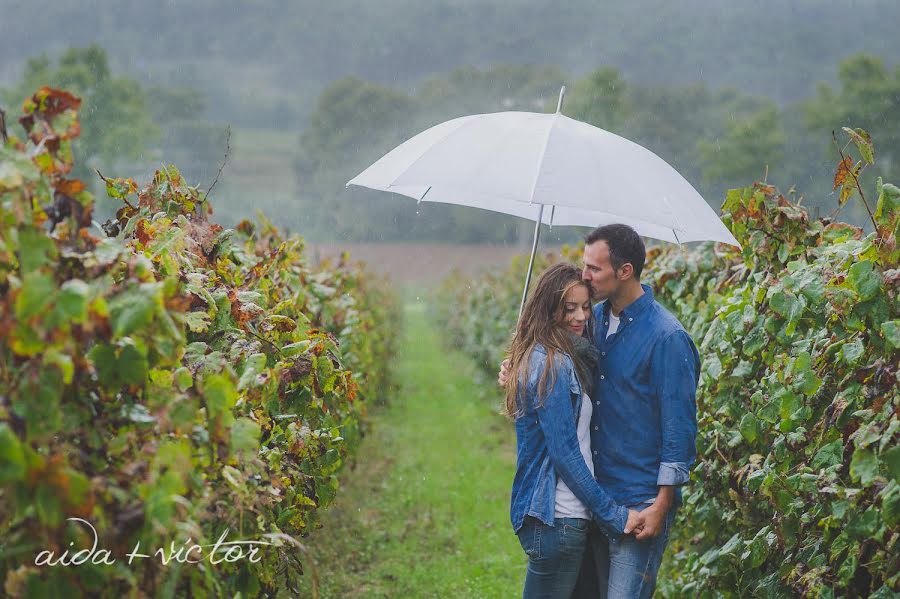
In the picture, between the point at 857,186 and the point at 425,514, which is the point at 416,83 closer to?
the point at 425,514

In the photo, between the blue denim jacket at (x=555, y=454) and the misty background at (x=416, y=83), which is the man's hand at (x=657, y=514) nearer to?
the blue denim jacket at (x=555, y=454)

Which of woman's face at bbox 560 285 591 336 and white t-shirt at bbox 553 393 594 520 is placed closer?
white t-shirt at bbox 553 393 594 520

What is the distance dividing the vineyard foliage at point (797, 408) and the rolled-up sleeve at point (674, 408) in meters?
0.30

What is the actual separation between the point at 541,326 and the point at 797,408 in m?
0.94

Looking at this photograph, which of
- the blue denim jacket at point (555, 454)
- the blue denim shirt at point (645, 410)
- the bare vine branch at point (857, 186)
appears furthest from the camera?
the blue denim shirt at point (645, 410)

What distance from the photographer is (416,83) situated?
419 ft

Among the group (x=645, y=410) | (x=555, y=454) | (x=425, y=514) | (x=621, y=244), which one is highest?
(x=621, y=244)

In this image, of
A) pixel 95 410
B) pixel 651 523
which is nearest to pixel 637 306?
pixel 651 523

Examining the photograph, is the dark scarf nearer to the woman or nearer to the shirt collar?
the woman

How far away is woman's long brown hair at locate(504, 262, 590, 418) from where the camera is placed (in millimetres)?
3277

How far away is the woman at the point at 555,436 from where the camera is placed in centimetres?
315

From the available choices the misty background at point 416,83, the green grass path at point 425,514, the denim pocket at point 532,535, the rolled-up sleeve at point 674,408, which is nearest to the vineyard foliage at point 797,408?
the rolled-up sleeve at point 674,408

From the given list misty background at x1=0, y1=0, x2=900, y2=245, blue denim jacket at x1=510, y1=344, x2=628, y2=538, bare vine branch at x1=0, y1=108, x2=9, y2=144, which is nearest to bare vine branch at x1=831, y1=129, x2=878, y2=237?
blue denim jacket at x1=510, y1=344, x2=628, y2=538

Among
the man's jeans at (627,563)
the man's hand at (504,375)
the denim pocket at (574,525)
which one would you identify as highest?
the man's hand at (504,375)
